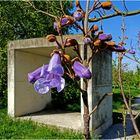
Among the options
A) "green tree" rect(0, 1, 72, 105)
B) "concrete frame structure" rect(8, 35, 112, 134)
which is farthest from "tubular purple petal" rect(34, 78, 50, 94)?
"green tree" rect(0, 1, 72, 105)

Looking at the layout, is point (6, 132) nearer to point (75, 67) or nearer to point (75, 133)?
point (75, 133)

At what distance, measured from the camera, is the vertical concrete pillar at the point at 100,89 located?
Answer: 6715mm

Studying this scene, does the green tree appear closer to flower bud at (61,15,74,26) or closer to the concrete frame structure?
the concrete frame structure

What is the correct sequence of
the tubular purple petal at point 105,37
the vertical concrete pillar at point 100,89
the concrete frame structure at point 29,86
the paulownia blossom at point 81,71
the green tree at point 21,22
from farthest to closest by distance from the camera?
the green tree at point 21,22, the concrete frame structure at point 29,86, the vertical concrete pillar at point 100,89, the tubular purple petal at point 105,37, the paulownia blossom at point 81,71

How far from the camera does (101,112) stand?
7.34 m

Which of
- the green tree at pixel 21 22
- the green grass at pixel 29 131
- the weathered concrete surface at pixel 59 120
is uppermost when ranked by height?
the green tree at pixel 21 22

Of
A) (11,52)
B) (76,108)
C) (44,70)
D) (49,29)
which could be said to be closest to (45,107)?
(76,108)

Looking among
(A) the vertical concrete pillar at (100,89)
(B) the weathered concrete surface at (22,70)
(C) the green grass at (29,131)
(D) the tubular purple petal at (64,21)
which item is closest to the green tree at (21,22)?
(B) the weathered concrete surface at (22,70)

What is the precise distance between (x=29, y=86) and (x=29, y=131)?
2.18 meters

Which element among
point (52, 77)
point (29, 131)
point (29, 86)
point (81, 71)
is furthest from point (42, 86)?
point (29, 86)

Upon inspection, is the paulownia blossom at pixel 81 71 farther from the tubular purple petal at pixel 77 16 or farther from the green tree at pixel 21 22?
A: the green tree at pixel 21 22

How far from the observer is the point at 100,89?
741cm

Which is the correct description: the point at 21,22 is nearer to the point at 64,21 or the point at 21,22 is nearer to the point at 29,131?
the point at 29,131

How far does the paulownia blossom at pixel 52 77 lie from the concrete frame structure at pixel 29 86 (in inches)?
221
